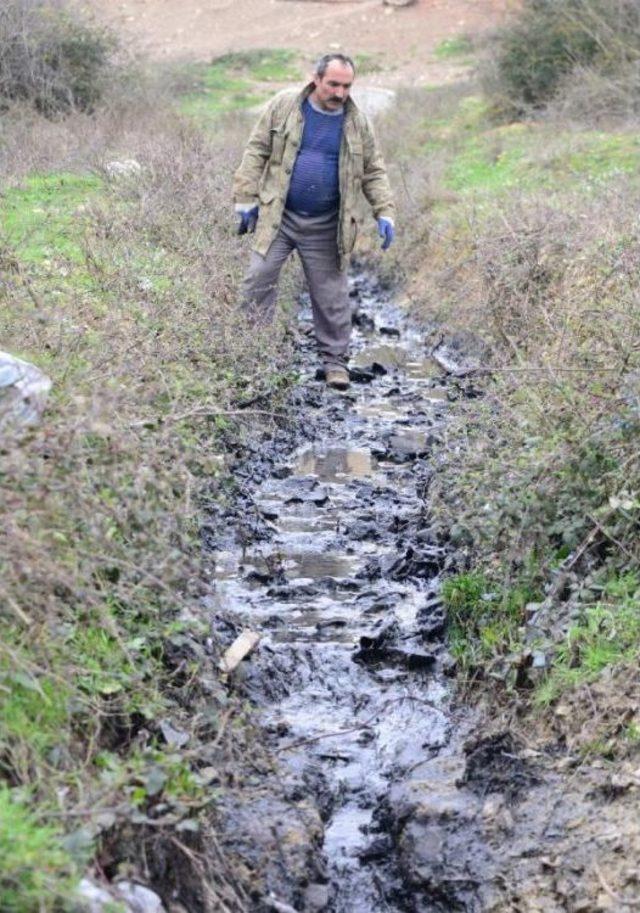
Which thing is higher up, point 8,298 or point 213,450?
point 8,298

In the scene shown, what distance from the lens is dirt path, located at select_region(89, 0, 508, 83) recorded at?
107 ft

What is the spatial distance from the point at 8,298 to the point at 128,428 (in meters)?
2.33

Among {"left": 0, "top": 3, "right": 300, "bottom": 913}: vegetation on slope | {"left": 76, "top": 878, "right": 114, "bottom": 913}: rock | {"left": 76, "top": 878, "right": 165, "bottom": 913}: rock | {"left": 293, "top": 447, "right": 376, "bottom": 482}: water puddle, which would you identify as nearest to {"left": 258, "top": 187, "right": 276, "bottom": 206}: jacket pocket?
{"left": 293, "top": 447, "right": 376, "bottom": 482}: water puddle

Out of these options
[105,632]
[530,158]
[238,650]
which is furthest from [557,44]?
[105,632]

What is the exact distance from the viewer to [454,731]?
5.20 metres

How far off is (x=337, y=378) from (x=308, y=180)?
4.92ft

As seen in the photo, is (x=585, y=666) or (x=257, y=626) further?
(x=257, y=626)

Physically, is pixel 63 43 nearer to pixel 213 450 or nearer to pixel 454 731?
pixel 213 450

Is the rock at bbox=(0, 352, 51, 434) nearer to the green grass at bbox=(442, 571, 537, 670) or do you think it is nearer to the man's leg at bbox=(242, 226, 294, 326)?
the green grass at bbox=(442, 571, 537, 670)

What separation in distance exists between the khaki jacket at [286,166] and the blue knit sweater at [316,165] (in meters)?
0.05

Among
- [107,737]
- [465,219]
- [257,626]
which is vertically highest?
[107,737]

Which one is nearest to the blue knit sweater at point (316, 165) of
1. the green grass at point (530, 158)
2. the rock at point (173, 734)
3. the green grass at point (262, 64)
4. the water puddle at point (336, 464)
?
the water puddle at point (336, 464)

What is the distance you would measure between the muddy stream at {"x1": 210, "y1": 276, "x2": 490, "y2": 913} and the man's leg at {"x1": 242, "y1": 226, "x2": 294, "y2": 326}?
69 centimetres

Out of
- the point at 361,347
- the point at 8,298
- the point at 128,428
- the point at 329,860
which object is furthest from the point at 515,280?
the point at 329,860
